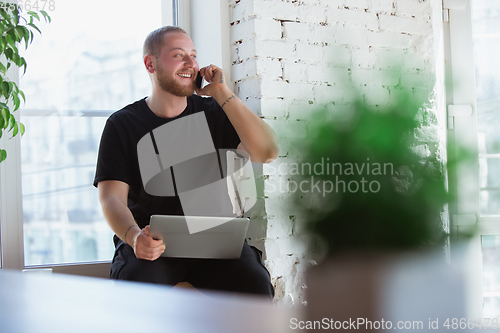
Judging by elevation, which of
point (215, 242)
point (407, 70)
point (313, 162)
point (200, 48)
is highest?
point (200, 48)

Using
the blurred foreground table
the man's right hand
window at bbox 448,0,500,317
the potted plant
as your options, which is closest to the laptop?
the man's right hand

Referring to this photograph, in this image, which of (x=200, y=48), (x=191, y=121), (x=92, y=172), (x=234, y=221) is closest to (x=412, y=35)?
(x=200, y=48)

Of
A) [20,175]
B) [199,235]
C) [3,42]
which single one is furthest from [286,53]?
[20,175]

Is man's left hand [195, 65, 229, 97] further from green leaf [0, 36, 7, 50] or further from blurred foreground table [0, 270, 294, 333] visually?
blurred foreground table [0, 270, 294, 333]

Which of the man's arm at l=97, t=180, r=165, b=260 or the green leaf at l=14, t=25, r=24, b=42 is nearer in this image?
the man's arm at l=97, t=180, r=165, b=260

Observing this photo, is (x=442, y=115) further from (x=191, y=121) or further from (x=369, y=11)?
(x=191, y=121)

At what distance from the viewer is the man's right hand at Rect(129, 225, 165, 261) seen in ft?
4.15

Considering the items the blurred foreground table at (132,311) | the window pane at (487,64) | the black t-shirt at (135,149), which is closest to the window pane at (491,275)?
the window pane at (487,64)

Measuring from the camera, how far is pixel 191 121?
1724 millimetres

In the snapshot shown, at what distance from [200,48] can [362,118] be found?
5.38 feet

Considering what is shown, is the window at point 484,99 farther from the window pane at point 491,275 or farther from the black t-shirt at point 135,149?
the black t-shirt at point 135,149

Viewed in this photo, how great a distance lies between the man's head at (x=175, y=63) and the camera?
170 centimetres

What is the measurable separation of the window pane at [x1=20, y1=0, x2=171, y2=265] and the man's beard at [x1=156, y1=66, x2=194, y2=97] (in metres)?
0.36

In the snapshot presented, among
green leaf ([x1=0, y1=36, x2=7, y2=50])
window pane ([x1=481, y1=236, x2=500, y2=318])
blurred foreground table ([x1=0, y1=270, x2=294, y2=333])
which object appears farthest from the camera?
window pane ([x1=481, y1=236, x2=500, y2=318])
